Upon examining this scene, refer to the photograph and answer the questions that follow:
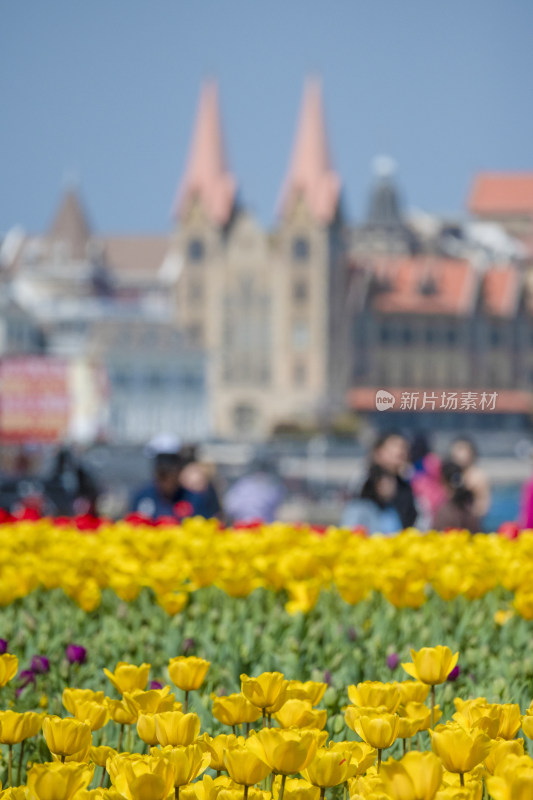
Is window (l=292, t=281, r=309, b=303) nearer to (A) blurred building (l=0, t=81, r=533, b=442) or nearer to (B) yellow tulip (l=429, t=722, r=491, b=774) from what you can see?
(A) blurred building (l=0, t=81, r=533, b=442)

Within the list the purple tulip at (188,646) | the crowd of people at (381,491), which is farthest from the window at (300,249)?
the purple tulip at (188,646)

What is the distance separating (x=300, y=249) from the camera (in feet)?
217

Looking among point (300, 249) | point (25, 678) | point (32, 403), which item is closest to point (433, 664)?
point (25, 678)

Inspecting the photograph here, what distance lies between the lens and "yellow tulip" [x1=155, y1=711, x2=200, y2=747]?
159 cm

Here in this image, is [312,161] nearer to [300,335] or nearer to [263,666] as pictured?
[300,335]

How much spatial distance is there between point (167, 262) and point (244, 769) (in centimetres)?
7440

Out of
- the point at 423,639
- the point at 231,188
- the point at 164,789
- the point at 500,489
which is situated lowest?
the point at 500,489

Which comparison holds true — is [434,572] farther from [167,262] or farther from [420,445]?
[167,262]

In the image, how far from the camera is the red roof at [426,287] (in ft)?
214

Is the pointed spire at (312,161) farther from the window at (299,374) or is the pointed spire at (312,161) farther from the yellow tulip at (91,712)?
the yellow tulip at (91,712)

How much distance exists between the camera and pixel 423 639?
301 cm

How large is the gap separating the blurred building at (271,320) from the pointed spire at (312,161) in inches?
9.6

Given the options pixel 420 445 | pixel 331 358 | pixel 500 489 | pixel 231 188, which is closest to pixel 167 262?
pixel 231 188

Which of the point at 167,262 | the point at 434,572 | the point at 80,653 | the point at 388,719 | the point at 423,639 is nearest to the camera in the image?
the point at 388,719
